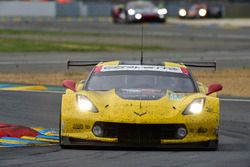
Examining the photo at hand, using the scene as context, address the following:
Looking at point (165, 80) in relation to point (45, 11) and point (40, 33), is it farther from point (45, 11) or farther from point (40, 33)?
point (45, 11)

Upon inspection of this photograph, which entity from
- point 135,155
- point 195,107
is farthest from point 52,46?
point 135,155

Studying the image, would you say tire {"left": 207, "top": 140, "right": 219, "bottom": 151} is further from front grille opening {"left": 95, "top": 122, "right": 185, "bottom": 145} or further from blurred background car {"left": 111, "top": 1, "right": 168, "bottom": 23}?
blurred background car {"left": 111, "top": 1, "right": 168, "bottom": 23}

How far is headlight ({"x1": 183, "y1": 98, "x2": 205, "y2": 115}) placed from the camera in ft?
35.7

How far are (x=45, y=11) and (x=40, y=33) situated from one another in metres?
30.5

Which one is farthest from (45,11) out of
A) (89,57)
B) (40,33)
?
(89,57)

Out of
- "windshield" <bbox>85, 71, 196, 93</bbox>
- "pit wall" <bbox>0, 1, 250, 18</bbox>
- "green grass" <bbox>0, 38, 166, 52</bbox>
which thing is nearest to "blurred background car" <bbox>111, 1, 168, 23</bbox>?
"pit wall" <bbox>0, 1, 250, 18</bbox>

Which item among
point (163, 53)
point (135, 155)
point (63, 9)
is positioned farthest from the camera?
point (63, 9)

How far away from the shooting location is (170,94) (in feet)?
37.0

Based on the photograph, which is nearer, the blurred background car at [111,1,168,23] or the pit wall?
the blurred background car at [111,1,168,23]

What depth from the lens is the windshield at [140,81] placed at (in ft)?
38.5

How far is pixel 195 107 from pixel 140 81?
1.14 m

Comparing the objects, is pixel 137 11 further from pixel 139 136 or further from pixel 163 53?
pixel 139 136

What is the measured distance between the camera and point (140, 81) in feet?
39.0

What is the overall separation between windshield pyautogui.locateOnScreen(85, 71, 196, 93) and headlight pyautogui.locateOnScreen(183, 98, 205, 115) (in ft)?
2.25
